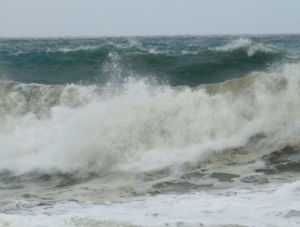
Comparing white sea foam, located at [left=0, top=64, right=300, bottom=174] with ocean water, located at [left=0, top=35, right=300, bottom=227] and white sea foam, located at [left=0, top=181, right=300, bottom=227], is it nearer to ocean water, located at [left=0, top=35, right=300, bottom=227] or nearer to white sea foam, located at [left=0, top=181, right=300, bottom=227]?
ocean water, located at [left=0, top=35, right=300, bottom=227]

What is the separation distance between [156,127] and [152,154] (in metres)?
0.87

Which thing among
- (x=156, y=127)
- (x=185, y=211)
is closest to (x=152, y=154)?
(x=156, y=127)

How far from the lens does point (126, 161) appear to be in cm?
792

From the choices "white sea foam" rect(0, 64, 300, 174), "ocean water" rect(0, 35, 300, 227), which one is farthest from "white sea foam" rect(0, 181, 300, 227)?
"white sea foam" rect(0, 64, 300, 174)

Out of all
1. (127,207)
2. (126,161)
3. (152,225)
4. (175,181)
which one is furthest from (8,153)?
(152,225)

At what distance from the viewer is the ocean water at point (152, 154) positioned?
480 cm

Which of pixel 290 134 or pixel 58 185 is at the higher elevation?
pixel 290 134

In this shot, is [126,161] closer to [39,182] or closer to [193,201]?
[39,182]

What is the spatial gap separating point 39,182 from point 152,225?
11.2 feet

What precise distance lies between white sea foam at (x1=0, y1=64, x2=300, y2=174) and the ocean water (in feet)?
0.07

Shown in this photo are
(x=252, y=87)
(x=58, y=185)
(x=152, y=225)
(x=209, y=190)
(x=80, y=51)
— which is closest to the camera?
(x=152, y=225)

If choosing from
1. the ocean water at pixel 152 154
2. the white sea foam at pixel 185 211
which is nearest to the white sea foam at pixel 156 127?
the ocean water at pixel 152 154

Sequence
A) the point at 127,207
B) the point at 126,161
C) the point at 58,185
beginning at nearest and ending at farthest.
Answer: the point at 127,207, the point at 58,185, the point at 126,161

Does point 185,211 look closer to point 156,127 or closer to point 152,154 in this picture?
point 152,154
